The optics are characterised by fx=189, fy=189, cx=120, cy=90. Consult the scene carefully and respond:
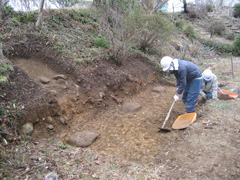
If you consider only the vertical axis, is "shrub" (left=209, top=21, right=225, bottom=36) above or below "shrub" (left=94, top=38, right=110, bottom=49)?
above

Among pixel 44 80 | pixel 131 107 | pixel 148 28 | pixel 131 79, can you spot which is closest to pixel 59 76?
pixel 44 80

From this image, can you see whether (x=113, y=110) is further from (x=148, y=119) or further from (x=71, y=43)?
(x=71, y=43)

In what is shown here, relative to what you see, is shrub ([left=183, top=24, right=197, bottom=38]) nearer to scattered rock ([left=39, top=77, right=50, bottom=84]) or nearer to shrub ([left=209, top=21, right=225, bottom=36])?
shrub ([left=209, top=21, right=225, bottom=36])

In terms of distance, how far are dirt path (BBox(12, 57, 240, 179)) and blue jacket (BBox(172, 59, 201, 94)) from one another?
91cm

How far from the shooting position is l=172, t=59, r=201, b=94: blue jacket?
4.62 m

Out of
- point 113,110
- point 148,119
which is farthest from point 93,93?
point 148,119

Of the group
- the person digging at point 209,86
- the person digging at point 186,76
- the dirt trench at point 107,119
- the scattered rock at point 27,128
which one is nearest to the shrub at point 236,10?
the person digging at point 209,86

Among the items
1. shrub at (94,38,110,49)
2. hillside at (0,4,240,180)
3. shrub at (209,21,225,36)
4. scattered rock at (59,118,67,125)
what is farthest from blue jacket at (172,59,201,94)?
shrub at (209,21,225,36)

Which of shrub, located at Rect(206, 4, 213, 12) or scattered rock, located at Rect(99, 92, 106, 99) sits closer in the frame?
scattered rock, located at Rect(99, 92, 106, 99)

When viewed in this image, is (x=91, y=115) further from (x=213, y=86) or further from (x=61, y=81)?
(x=213, y=86)

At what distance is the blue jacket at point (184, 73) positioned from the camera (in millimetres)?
4617

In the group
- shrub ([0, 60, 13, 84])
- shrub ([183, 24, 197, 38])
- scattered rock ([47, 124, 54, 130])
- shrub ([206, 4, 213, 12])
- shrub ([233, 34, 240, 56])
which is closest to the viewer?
shrub ([0, 60, 13, 84])

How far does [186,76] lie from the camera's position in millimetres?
4926

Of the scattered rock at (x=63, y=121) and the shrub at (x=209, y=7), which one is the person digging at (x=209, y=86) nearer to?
the scattered rock at (x=63, y=121)
